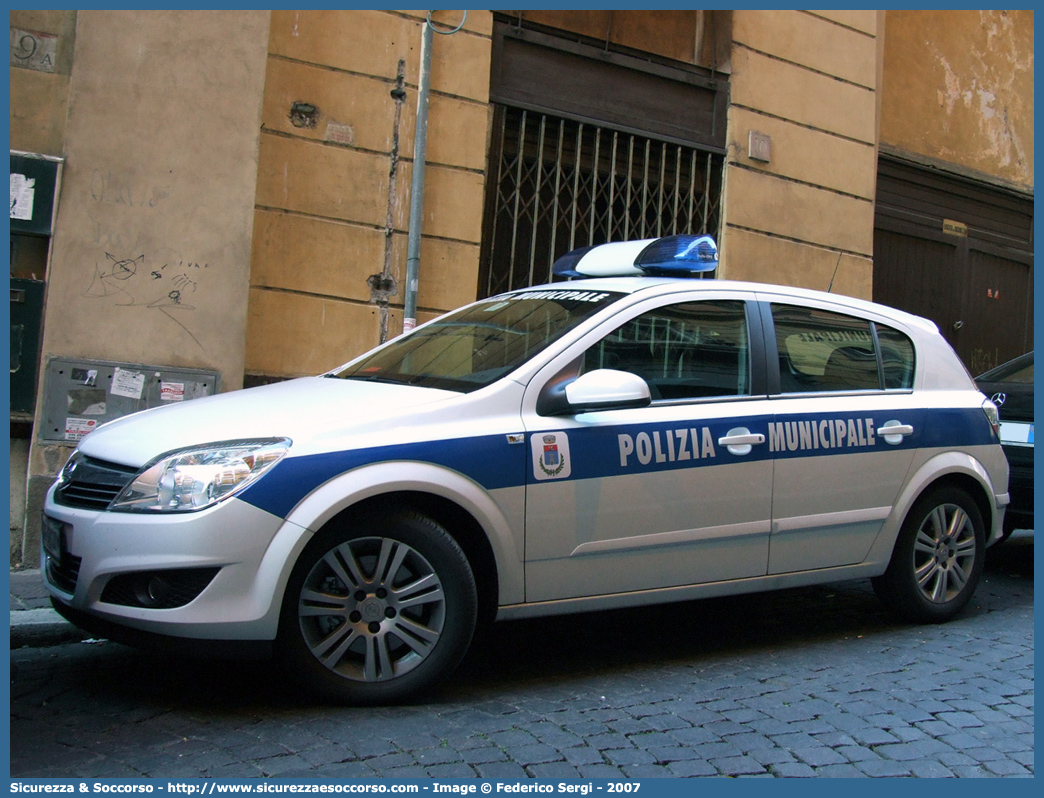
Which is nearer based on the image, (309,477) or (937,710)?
(309,477)

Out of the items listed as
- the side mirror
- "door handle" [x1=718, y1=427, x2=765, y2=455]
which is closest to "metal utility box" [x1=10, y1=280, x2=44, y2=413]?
the side mirror

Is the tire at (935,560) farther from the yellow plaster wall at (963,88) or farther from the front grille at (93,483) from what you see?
the yellow plaster wall at (963,88)

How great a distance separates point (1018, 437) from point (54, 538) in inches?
210

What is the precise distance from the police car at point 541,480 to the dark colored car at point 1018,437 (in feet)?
3.45

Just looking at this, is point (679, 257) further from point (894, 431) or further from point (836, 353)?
point (894, 431)

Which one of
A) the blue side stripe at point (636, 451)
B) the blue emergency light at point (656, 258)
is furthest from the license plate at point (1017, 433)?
the blue emergency light at point (656, 258)

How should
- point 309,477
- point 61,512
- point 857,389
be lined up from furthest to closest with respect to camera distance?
point 857,389
point 61,512
point 309,477

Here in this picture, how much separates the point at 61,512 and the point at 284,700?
1.02 meters

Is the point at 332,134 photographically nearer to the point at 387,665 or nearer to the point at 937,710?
the point at 387,665

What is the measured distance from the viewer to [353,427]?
3600 millimetres

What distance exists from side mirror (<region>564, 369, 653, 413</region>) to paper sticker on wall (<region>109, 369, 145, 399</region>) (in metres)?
3.63

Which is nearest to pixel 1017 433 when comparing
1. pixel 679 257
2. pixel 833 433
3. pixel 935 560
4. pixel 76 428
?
pixel 935 560

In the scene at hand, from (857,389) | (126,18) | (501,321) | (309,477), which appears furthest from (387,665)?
(126,18)

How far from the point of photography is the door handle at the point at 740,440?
4.30 m
